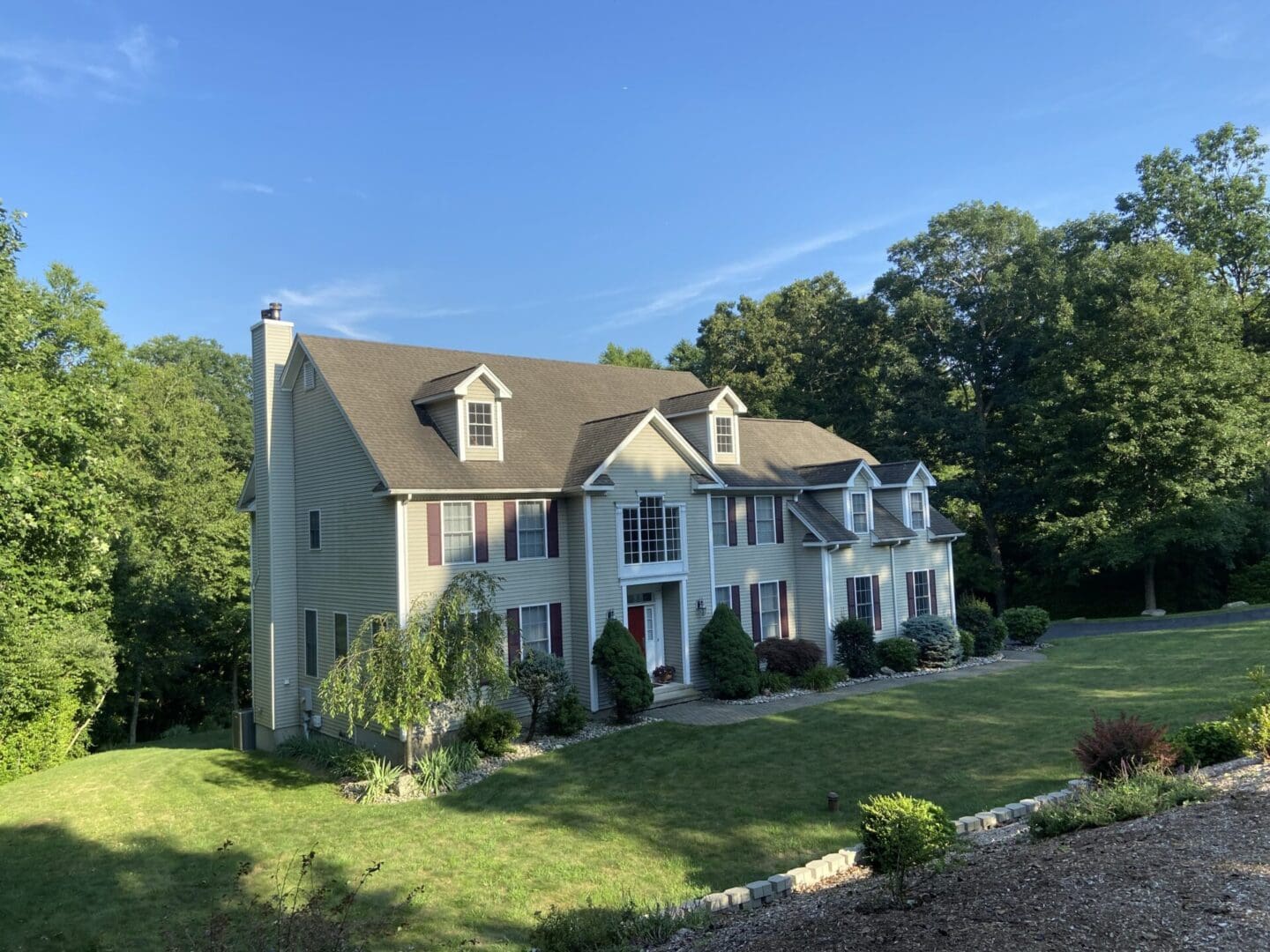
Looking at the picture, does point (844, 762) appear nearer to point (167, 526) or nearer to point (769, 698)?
point (769, 698)

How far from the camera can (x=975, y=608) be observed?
2852 cm

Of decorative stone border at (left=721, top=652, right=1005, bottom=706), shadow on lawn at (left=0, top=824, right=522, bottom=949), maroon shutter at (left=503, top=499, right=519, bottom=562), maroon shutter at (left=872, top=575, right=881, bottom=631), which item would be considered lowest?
shadow on lawn at (left=0, top=824, right=522, bottom=949)

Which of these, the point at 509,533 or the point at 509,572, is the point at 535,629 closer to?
the point at 509,572

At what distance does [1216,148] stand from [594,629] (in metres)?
39.7

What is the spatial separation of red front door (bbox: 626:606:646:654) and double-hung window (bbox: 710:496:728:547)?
128 inches

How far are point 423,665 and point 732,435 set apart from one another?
13226 millimetres

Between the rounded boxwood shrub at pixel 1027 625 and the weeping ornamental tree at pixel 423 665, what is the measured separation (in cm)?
2134

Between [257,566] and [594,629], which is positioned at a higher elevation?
[257,566]

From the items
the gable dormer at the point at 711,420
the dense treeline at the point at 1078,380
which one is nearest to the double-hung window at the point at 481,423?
the gable dormer at the point at 711,420

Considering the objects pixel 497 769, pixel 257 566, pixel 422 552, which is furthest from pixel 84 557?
pixel 497 769

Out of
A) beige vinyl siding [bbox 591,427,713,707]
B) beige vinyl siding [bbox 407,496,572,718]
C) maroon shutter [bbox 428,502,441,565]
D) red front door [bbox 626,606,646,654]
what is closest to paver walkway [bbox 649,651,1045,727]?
beige vinyl siding [bbox 591,427,713,707]

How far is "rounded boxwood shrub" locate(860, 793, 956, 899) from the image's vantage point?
23.7ft

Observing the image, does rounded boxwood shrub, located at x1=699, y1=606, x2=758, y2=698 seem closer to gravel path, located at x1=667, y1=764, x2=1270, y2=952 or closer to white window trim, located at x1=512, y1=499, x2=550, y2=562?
white window trim, located at x1=512, y1=499, x2=550, y2=562

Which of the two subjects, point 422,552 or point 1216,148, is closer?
point 422,552
